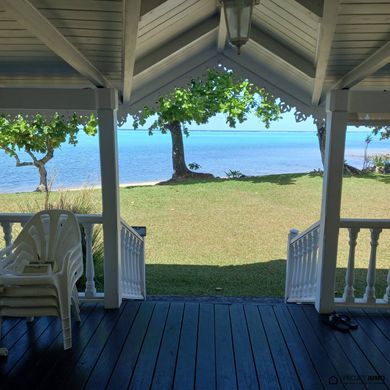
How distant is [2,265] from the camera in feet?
10.1

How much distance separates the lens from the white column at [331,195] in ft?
10.8

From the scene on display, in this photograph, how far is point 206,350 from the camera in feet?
9.43

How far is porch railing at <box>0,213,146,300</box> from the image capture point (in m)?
3.63

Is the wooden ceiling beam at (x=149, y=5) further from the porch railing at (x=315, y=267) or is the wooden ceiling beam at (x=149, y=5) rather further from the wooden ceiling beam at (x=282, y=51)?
the porch railing at (x=315, y=267)

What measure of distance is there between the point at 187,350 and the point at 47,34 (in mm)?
2245

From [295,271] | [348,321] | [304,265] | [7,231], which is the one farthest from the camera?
[295,271]

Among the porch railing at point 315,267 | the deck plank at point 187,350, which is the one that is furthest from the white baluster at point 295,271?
the deck plank at point 187,350

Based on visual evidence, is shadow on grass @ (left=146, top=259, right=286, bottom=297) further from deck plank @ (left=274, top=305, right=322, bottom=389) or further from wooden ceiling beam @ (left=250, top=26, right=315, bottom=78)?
wooden ceiling beam @ (left=250, top=26, right=315, bottom=78)

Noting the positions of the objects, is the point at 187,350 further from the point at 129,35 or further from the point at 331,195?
the point at 129,35

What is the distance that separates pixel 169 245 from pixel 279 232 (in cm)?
305

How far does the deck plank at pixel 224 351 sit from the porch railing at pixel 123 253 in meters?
1.08

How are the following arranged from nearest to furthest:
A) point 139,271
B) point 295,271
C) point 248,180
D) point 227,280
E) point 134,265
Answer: point 295,271 < point 134,265 < point 139,271 < point 227,280 < point 248,180

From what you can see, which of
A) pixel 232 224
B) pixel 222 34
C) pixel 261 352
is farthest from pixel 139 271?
pixel 232 224

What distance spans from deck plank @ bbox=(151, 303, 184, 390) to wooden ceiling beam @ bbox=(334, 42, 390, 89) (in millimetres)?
2378
